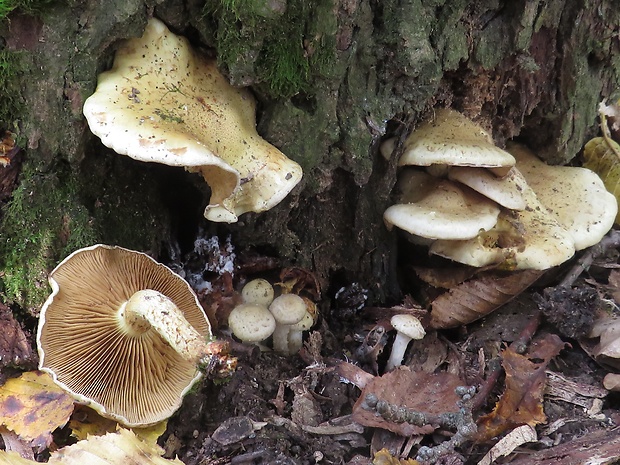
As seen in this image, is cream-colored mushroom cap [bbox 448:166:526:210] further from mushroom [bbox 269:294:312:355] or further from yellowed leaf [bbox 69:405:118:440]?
yellowed leaf [bbox 69:405:118:440]

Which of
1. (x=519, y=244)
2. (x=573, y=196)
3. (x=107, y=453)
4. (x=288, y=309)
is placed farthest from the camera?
(x=573, y=196)

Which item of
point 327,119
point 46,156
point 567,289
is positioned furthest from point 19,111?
point 567,289

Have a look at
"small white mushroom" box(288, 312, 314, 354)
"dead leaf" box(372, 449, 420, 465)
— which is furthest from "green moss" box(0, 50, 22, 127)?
"dead leaf" box(372, 449, 420, 465)

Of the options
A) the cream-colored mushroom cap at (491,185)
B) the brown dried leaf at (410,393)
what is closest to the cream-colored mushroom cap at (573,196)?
the cream-colored mushroom cap at (491,185)

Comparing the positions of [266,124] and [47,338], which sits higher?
[266,124]

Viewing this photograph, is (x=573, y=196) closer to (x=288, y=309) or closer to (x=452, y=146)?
(x=452, y=146)

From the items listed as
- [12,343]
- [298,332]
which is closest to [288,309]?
[298,332]

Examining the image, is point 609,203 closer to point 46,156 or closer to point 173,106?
point 173,106
